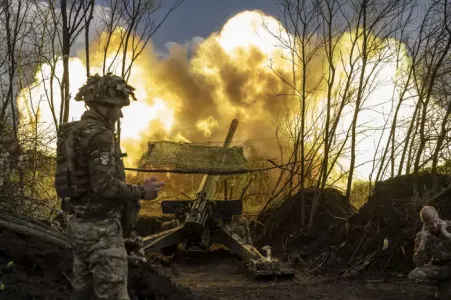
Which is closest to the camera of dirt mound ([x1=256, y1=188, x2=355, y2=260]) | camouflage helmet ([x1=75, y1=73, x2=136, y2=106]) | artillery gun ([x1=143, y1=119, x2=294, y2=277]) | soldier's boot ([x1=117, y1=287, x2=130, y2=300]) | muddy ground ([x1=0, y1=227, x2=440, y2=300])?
soldier's boot ([x1=117, y1=287, x2=130, y2=300])

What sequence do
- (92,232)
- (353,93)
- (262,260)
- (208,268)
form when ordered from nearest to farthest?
(92,232) → (262,260) → (208,268) → (353,93)

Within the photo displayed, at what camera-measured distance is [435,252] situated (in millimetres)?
6523

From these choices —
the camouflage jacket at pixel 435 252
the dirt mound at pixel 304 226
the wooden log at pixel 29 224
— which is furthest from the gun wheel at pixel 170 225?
the camouflage jacket at pixel 435 252

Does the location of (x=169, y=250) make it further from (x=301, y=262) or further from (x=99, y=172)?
(x=99, y=172)

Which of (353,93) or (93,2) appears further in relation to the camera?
(353,93)

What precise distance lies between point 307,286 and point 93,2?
26.6ft

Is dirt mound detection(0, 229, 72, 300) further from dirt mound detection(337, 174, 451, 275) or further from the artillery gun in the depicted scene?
dirt mound detection(337, 174, 451, 275)

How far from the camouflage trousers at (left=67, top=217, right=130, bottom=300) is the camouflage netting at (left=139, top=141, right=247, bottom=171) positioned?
29.5 feet

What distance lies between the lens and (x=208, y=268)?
1123cm

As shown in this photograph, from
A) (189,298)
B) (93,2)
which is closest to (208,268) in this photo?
(189,298)

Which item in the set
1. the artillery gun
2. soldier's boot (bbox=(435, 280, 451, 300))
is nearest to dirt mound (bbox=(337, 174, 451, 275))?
the artillery gun

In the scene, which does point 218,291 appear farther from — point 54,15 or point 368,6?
point 54,15

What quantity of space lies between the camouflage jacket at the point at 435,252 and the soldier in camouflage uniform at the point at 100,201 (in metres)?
4.22

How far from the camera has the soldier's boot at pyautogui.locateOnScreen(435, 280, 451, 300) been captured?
6.52 metres
